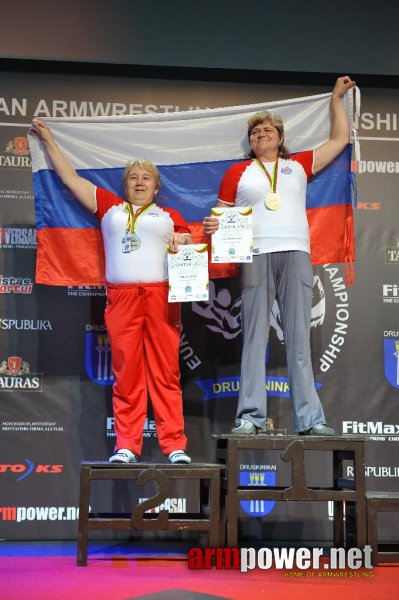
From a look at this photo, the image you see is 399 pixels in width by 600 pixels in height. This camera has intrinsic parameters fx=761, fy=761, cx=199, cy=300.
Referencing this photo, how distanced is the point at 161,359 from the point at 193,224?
84cm

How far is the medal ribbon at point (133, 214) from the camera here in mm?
3912

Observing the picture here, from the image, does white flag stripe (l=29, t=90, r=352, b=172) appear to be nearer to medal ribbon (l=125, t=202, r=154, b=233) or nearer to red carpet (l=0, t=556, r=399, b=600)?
medal ribbon (l=125, t=202, r=154, b=233)

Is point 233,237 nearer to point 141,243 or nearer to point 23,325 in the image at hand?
point 141,243

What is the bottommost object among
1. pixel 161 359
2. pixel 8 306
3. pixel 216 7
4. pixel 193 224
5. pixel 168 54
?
pixel 161 359

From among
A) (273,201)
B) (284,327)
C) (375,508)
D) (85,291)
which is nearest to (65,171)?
(85,291)

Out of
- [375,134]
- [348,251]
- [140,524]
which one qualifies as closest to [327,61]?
[375,134]

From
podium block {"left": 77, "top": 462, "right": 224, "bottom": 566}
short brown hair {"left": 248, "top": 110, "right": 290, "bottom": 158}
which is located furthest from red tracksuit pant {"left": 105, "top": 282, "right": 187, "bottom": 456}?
short brown hair {"left": 248, "top": 110, "right": 290, "bottom": 158}

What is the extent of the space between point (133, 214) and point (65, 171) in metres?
0.48

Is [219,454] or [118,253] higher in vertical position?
[118,253]

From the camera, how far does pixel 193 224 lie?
13.9 ft

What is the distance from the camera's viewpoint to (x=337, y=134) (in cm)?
407

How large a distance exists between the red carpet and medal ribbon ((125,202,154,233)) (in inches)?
64.3

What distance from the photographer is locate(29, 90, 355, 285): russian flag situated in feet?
13.6

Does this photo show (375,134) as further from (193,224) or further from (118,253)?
(118,253)
